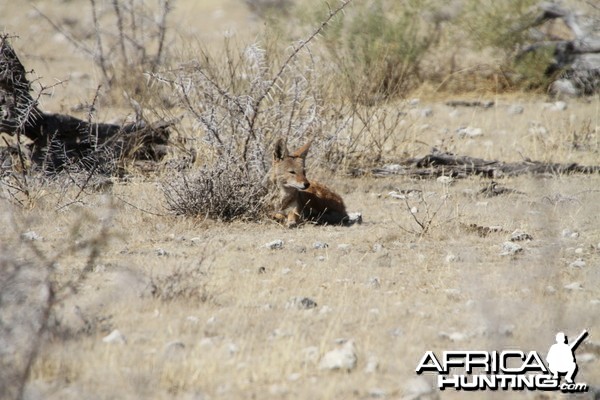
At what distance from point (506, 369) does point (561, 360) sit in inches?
12.0

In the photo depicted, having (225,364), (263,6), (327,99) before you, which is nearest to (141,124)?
(327,99)

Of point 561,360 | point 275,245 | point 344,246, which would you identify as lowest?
point 344,246

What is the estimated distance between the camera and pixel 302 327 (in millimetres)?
5680

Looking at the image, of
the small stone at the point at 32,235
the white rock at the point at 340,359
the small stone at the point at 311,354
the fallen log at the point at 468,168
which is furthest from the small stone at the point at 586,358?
the fallen log at the point at 468,168

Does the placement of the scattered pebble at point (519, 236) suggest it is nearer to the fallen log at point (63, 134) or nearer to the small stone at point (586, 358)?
the small stone at point (586, 358)

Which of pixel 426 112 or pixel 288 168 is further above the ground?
pixel 288 168

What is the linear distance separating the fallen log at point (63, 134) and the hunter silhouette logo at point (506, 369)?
16.9 ft

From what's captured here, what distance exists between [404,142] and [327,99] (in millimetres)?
1733

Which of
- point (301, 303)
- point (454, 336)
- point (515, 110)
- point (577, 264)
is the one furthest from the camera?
point (515, 110)

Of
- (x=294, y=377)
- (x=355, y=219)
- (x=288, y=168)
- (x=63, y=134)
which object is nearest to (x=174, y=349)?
(x=294, y=377)

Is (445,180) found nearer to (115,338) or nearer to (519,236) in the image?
(519,236)

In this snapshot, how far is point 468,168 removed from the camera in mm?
11680

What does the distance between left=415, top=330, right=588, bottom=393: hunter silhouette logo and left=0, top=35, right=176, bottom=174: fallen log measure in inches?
203

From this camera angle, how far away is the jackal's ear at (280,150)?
9.16 meters
